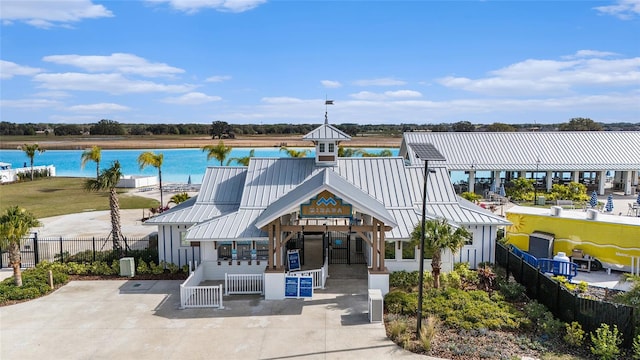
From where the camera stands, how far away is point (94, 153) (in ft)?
106

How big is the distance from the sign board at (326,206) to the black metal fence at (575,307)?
7.29 metres

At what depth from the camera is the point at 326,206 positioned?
17.5 meters

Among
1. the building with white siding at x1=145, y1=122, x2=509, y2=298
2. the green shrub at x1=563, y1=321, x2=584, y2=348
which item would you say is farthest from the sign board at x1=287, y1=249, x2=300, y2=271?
the green shrub at x1=563, y1=321, x2=584, y2=348

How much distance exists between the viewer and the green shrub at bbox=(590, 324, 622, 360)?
1257cm

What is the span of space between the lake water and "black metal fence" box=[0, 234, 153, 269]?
139 ft

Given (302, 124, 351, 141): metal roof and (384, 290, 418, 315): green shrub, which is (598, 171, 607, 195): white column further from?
(384, 290, 418, 315): green shrub

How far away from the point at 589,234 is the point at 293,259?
44.3 ft

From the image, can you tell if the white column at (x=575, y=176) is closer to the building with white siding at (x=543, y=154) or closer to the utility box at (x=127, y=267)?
the building with white siding at (x=543, y=154)

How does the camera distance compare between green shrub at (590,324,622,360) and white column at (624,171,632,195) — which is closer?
green shrub at (590,324,622,360)

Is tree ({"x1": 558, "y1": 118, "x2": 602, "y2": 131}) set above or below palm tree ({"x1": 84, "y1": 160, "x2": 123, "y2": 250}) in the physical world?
above

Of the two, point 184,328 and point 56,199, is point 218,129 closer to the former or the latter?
point 56,199

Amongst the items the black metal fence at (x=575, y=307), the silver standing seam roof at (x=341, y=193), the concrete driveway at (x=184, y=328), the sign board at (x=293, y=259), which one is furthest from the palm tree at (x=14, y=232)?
the black metal fence at (x=575, y=307)

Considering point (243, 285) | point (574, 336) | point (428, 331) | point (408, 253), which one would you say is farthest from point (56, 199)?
point (574, 336)

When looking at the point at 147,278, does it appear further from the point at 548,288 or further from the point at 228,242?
the point at 548,288
